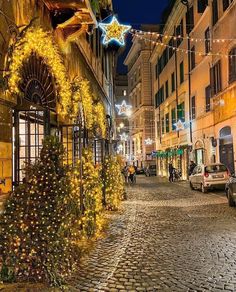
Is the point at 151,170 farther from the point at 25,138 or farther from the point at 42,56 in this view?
the point at 25,138

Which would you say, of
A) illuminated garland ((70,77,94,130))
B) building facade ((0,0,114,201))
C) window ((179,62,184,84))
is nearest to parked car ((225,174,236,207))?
building facade ((0,0,114,201))

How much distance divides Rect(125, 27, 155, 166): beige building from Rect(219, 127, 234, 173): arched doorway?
33.9 m

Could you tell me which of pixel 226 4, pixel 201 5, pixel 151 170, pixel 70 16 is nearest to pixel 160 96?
pixel 151 170

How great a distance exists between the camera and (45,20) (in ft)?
38.3

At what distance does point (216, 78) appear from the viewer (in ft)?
86.5

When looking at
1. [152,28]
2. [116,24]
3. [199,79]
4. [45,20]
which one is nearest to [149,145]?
[152,28]

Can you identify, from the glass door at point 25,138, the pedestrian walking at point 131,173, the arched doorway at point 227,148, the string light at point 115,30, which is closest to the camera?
the glass door at point 25,138

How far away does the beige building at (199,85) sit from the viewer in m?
24.2

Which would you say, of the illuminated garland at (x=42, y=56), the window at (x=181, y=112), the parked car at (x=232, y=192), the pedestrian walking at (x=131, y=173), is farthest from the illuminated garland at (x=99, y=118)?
the window at (x=181, y=112)

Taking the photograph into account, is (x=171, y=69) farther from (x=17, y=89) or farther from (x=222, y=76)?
(x=17, y=89)

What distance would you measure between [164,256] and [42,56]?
20.2ft

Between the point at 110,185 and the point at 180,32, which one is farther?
the point at 180,32

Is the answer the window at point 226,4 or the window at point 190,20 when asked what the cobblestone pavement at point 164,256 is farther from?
the window at point 190,20

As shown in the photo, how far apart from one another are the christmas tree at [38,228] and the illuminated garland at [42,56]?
8.97 feet
